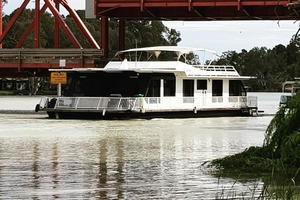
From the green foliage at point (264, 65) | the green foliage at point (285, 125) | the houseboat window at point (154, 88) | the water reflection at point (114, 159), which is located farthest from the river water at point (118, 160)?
the green foliage at point (264, 65)

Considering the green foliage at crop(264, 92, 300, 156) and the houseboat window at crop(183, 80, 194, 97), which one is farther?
the houseboat window at crop(183, 80, 194, 97)

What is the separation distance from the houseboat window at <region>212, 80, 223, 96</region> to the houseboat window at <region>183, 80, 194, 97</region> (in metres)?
1.77

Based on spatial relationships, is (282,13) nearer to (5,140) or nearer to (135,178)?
(5,140)

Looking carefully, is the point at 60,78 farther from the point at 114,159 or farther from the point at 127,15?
the point at 114,159

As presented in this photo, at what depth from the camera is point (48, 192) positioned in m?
13.7

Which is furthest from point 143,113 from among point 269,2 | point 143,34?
point 143,34

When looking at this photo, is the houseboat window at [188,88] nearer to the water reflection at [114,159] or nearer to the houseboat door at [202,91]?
the houseboat door at [202,91]

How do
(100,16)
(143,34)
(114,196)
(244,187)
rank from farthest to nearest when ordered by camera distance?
(143,34) → (100,16) → (244,187) → (114,196)

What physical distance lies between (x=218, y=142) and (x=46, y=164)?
8.36 m

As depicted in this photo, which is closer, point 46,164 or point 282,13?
point 46,164

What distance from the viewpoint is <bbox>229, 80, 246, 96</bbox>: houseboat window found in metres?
46.8

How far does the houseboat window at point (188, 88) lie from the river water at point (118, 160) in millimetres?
9802

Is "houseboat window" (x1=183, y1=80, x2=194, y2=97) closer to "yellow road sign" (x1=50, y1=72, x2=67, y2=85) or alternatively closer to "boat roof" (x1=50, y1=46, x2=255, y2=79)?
"boat roof" (x1=50, y1=46, x2=255, y2=79)

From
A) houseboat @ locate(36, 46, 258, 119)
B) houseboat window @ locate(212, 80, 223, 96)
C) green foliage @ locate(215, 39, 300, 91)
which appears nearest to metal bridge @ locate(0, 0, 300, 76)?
houseboat @ locate(36, 46, 258, 119)
